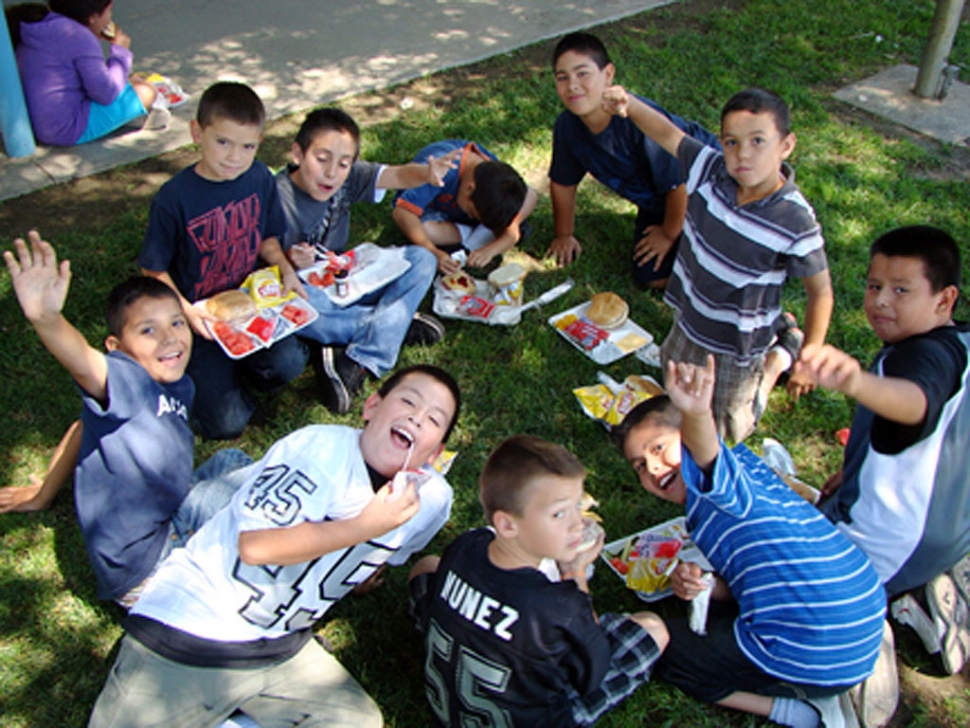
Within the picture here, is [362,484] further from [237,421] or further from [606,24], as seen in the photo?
[606,24]

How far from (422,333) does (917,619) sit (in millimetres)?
2453

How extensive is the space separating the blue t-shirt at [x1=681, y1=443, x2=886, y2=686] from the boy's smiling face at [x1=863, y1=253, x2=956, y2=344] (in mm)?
691

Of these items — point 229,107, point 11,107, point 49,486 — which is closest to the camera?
point 49,486

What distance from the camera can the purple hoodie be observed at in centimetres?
510

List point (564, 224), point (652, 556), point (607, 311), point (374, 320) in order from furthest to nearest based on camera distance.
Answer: point (564, 224), point (607, 311), point (374, 320), point (652, 556)

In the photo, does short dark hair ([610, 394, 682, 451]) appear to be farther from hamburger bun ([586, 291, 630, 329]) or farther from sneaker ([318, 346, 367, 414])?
sneaker ([318, 346, 367, 414])

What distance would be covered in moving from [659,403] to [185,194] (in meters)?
2.18

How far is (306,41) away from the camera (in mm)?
6551

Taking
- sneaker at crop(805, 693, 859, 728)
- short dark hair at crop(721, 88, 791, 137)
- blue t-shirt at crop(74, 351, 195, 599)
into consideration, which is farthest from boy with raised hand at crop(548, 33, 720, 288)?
blue t-shirt at crop(74, 351, 195, 599)

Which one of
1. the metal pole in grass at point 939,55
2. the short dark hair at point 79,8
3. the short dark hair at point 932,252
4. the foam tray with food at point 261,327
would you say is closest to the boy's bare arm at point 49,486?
the foam tray with food at point 261,327

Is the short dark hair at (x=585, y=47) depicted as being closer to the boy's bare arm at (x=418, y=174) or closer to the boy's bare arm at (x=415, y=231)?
the boy's bare arm at (x=418, y=174)

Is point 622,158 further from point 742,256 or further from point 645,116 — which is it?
point 742,256

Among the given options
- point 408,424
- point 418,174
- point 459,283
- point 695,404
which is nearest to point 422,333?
point 459,283

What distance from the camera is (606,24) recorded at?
6.89 m
